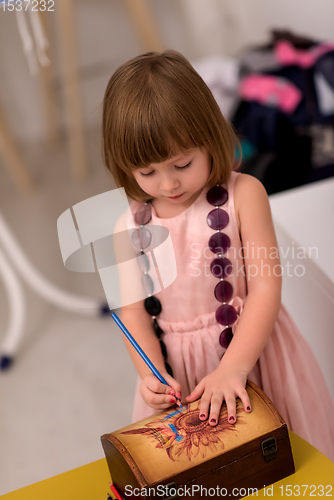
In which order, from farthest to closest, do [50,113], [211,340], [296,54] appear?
[50,113]
[296,54]
[211,340]

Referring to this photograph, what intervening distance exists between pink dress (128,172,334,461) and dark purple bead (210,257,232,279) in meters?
0.02

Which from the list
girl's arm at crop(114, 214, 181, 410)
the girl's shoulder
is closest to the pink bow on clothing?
the girl's shoulder

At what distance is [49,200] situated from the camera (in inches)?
72.1

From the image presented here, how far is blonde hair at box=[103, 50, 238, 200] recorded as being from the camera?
0.47 meters

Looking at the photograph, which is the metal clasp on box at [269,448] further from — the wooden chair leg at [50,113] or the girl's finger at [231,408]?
the wooden chair leg at [50,113]

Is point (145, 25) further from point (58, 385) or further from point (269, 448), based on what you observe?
point (269, 448)

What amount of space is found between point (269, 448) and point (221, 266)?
8.2 inches

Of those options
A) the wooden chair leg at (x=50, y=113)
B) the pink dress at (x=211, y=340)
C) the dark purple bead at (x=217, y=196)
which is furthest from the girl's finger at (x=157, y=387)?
the wooden chair leg at (x=50, y=113)

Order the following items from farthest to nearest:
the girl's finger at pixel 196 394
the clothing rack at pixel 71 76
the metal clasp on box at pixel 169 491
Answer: the clothing rack at pixel 71 76, the girl's finger at pixel 196 394, the metal clasp on box at pixel 169 491

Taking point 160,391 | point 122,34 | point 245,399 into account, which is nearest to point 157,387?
point 160,391

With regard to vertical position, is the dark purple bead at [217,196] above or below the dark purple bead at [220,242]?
above

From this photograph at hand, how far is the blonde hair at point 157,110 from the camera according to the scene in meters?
0.47

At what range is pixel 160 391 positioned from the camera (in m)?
0.55

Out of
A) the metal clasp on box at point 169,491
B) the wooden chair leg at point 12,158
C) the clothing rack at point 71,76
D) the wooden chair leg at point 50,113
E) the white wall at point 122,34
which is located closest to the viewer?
the metal clasp on box at point 169,491
